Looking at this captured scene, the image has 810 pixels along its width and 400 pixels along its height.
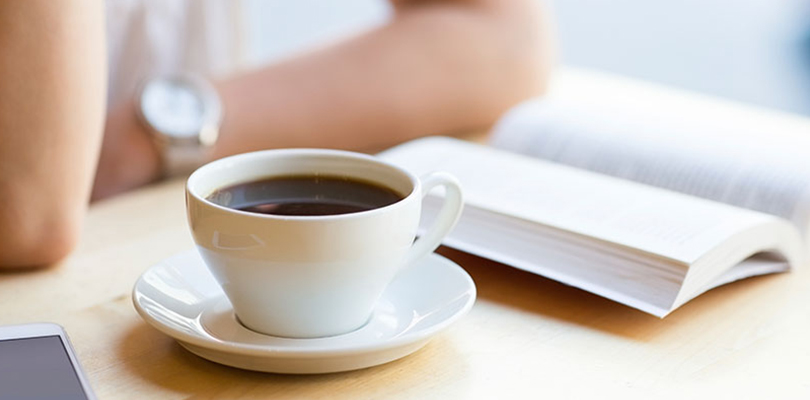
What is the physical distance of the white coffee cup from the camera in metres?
0.49

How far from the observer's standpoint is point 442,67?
1.05m

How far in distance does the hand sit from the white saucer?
295mm

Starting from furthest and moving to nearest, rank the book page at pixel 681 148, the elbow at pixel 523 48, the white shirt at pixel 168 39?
the white shirt at pixel 168 39 < the elbow at pixel 523 48 < the book page at pixel 681 148

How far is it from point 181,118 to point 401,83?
235 millimetres

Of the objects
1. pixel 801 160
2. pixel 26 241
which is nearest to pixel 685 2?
pixel 801 160

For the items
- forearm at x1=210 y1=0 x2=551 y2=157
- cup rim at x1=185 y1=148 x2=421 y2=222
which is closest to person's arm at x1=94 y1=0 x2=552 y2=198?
forearm at x1=210 y1=0 x2=551 y2=157

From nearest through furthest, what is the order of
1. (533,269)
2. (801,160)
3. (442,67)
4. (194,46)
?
1. (533,269)
2. (801,160)
3. (442,67)
4. (194,46)

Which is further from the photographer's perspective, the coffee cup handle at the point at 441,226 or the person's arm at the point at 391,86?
the person's arm at the point at 391,86

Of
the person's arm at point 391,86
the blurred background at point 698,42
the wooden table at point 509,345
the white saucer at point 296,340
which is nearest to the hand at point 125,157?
the person's arm at point 391,86

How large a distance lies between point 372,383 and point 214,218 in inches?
4.7

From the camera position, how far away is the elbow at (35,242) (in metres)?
0.66

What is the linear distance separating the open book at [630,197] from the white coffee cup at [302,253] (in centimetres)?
12

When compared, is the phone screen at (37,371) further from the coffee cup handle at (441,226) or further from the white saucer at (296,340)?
the coffee cup handle at (441,226)

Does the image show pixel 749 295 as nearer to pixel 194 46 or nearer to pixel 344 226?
pixel 344 226
